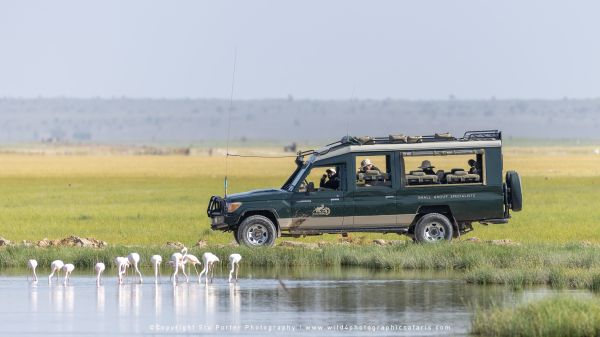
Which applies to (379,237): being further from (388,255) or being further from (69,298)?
(69,298)

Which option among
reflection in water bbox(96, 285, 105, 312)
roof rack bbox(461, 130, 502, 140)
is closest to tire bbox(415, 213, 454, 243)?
roof rack bbox(461, 130, 502, 140)

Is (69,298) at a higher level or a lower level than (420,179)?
lower

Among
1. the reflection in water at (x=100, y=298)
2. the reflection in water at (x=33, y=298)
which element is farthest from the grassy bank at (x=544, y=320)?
the reflection in water at (x=33, y=298)

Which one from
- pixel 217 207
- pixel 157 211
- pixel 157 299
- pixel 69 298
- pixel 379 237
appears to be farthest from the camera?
pixel 157 211

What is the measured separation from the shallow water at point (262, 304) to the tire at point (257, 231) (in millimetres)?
3306

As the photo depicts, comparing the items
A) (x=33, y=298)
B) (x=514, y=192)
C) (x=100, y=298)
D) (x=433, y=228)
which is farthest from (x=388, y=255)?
(x=33, y=298)

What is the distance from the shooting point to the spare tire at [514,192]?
29109mm

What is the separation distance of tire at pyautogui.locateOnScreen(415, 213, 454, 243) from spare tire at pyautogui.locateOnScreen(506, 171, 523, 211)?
1.32 m

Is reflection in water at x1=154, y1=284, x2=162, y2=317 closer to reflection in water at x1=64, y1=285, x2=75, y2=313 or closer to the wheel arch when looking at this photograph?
reflection in water at x1=64, y1=285, x2=75, y2=313

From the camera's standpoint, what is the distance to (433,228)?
29062 millimetres

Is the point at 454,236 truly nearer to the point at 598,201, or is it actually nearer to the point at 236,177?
the point at 598,201

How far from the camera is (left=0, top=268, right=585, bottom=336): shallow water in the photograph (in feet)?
60.2

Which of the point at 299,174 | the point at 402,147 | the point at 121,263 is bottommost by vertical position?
the point at 121,263

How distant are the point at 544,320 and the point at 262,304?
188 inches
